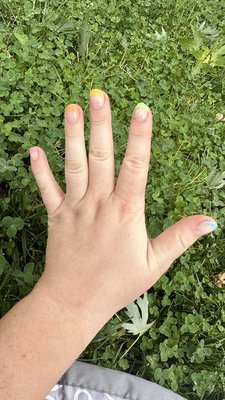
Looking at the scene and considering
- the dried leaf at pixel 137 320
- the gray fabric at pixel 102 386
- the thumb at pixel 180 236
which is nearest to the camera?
the thumb at pixel 180 236

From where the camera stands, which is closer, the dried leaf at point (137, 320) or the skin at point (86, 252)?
the skin at point (86, 252)

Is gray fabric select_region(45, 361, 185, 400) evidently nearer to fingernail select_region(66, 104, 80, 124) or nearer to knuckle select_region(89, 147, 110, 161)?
knuckle select_region(89, 147, 110, 161)

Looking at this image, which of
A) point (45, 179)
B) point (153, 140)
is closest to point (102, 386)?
point (45, 179)

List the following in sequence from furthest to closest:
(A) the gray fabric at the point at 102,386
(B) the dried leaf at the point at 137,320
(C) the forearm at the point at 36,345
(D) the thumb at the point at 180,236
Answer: (B) the dried leaf at the point at 137,320
(A) the gray fabric at the point at 102,386
(D) the thumb at the point at 180,236
(C) the forearm at the point at 36,345

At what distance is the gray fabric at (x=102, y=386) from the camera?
5.60 ft

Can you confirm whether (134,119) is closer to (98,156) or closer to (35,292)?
(98,156)

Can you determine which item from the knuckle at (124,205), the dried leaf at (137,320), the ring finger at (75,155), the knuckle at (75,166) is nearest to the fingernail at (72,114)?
the ring finger at (75,155)

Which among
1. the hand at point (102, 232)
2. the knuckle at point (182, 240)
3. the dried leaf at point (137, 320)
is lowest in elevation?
the dried leaf at point (137, 320)

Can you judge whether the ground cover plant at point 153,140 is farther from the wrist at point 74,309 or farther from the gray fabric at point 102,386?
the wrist at point 74,309

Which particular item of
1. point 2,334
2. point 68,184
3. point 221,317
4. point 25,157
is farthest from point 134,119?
point 221,317

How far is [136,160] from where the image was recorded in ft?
4.50

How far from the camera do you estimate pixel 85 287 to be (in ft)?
4.49

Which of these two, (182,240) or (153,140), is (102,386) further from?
(153,140)

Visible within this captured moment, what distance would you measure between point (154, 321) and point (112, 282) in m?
0.63
